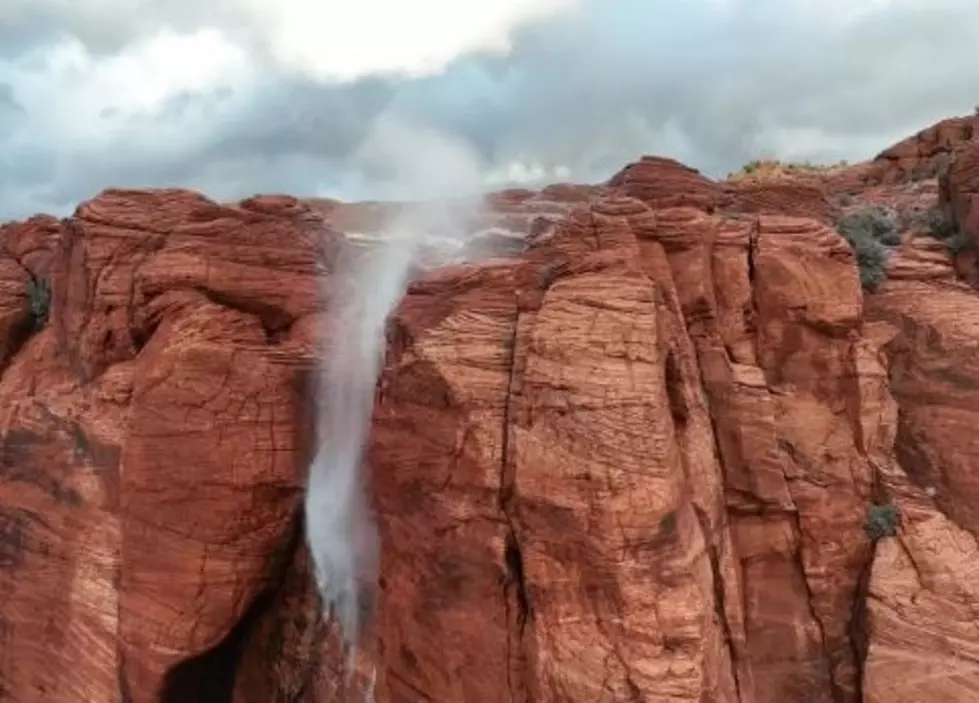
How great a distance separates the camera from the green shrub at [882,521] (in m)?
15.8

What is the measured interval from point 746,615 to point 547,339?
19.9ft

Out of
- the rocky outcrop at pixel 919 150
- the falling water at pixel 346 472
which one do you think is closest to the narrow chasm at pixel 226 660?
the falling water at pixel 346 472

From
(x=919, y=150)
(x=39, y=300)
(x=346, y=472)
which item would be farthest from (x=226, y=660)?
(x=919, y=150)

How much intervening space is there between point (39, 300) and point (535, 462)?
16130 millimetres

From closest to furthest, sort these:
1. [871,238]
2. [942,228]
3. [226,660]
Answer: [871,238] < [942,228] < [226,660]

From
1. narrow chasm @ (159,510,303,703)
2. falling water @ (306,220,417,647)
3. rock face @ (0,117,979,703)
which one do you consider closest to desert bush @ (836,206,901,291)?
rock face @ (0,117,979,703)

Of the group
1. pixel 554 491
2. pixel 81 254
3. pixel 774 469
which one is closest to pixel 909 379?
pixel 774 469

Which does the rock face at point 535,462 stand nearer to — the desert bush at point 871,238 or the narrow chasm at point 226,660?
the narrow chasm at point 226,660

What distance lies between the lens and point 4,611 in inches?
805

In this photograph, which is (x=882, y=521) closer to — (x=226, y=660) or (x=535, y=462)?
(x=535, y=462)

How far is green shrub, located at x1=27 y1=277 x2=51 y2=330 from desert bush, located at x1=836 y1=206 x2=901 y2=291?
19211mm

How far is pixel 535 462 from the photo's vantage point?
1405 centimetres

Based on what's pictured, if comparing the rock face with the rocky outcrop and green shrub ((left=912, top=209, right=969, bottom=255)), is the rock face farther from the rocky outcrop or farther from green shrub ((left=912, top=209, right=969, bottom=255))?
the rocky outcrop

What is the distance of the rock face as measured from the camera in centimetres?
1386
